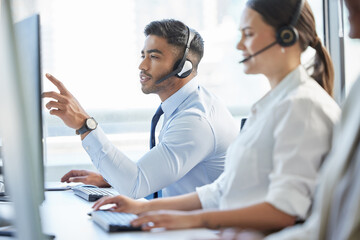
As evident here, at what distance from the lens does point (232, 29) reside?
12.7 feet

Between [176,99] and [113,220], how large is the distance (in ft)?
3.01

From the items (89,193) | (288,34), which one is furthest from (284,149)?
(89,193)

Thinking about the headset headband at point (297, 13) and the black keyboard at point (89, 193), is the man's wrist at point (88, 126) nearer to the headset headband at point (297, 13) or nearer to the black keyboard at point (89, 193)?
the black keyboard at point (89, 193)

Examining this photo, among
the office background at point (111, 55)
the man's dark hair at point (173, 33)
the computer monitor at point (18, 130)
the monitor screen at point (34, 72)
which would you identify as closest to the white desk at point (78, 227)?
the monitor screen at point (34, 72)

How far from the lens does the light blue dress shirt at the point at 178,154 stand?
1781 millimetres

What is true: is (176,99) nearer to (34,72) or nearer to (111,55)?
(34,72)

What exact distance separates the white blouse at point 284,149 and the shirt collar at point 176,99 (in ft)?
2.56

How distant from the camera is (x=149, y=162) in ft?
5.89

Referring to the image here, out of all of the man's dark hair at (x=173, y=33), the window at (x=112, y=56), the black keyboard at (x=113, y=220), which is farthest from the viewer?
the window at (x=112, y=56)

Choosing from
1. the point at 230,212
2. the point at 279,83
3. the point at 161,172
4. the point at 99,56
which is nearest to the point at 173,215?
the point at 230,212

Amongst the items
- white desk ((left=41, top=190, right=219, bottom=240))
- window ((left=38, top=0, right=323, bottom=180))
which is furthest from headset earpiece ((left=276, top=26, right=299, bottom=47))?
window ((left=38, top=0, right=323, bottom=180))

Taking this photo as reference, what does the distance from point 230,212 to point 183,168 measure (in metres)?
0.71

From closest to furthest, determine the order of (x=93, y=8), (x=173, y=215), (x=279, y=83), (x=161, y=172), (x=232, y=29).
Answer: (x=173, y=215), (x=279, y=83), (x=161, y=172), (x=93, y=8), (x=232, y=29)

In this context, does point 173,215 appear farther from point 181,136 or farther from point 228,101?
point 228,101
